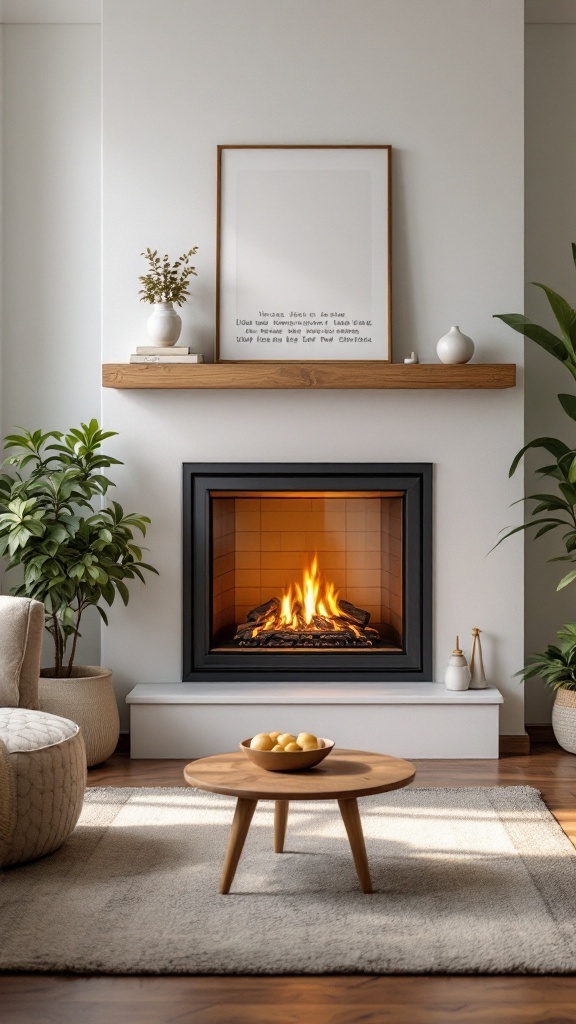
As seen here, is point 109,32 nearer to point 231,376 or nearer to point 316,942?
point 231,376

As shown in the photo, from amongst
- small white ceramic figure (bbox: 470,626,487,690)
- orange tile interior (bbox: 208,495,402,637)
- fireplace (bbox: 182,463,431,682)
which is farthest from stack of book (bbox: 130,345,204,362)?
small white ceramic figure (bbox: 470,626,487,690)

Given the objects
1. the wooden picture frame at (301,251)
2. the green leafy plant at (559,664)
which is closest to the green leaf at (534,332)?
the wooden picture frame at (301,251)

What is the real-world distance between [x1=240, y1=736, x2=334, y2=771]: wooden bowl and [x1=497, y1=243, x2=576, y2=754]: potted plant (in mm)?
1642

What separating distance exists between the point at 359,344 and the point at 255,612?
49.1 inches

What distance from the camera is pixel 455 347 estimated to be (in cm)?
411

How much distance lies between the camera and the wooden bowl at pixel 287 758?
8.68 feet

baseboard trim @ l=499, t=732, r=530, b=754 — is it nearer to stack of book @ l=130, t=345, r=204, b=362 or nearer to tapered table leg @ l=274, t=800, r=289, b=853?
tapered table leg @ l=274, t=800, r=289, b=853

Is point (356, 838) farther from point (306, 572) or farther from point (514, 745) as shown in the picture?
point (306, 572)

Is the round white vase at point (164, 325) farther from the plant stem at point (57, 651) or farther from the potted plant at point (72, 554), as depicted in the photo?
the plant stem at point (57, 651)

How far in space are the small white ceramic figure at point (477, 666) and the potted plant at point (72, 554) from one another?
134 centimetres

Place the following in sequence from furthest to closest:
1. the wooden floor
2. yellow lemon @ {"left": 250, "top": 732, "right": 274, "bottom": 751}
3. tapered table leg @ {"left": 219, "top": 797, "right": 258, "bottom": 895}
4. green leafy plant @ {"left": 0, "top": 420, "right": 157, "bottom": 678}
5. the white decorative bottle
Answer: the white decorative bottle < green leafy plant @ {"left": 0, "top": 420, "right": 157, "bottom": 678} < yellow lemon @ {"left": 250, "top": 732, "right": 274, "bottom": 751} < tapered table leg @ {"left": 219, "top": 797, "right": 258, "bottom": 895} < the wooden floor

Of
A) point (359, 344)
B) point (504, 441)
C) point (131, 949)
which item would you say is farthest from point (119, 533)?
point (131, 949)

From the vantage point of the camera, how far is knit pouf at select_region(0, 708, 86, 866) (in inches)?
109

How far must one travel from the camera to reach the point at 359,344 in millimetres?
4219
